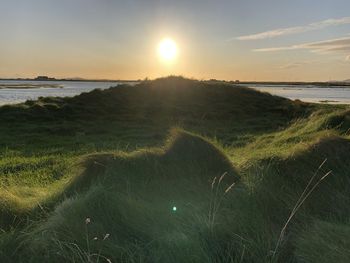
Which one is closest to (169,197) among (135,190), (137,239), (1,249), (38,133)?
(135,190)

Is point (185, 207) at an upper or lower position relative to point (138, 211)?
lower

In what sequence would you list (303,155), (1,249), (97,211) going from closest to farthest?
1. (1,249)
2. (97,211)
3. (303,155)

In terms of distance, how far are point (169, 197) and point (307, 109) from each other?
29931 mm

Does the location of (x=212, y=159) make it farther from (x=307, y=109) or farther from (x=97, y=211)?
(x=307, y=109)

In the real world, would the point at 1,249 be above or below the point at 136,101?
above

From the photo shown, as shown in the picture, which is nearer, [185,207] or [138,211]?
[138,211]

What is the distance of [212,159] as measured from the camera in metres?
8.78

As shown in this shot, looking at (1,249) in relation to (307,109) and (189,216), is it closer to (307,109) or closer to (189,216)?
(189,216)

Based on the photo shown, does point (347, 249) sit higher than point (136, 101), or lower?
higher

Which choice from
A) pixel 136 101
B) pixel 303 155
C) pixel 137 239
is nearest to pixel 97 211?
pixel 137 239

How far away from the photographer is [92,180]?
25.4 ft

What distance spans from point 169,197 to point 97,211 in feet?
5.18

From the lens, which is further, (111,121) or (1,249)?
(111,121)

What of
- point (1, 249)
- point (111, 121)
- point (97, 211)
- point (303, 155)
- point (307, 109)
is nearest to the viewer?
point (1, 249)
